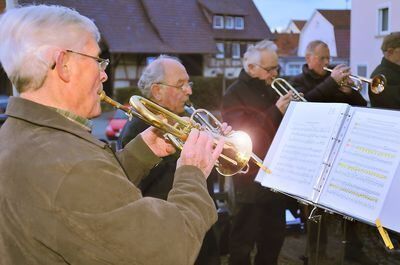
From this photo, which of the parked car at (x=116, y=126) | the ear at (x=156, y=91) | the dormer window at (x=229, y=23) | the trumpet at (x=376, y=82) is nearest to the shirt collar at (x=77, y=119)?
the ear at (x=156, y=91)

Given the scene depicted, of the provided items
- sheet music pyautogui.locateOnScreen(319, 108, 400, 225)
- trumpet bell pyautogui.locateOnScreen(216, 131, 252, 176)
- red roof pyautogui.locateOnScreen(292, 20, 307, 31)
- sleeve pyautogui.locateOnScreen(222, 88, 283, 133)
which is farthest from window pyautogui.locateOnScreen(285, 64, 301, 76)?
trumpet bell pyautogui.locateOnScreen(216, 131, 252, 176)

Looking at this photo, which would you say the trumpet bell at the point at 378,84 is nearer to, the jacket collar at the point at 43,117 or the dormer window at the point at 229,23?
the jacket collar at the point at 43,117

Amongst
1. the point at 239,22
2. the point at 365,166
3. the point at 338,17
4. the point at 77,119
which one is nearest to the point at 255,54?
the point at 365,166

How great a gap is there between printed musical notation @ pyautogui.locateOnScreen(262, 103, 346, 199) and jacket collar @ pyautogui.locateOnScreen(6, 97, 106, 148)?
46.2 inches

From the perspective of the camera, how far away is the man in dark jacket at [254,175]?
11.2 feet

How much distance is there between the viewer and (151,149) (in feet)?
6.59

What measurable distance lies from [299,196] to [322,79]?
2140 millimetres

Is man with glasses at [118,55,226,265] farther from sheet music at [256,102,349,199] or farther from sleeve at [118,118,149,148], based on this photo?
sheet music at [256,102,349,199]

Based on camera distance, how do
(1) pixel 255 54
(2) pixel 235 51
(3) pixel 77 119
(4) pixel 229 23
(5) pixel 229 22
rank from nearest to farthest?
(3) pixel 77 119, (1) pixel 255 54, (5) pixel 229 22, (4) pixel 229 23, (2) pixel 235 51

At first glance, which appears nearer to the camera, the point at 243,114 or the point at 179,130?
the point at 179,130

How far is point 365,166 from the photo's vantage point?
2018 mm

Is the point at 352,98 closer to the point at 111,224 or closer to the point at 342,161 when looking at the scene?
the point at 342,161

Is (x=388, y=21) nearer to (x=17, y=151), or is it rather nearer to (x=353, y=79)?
(x=353, y=79)

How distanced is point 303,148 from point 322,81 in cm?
189
